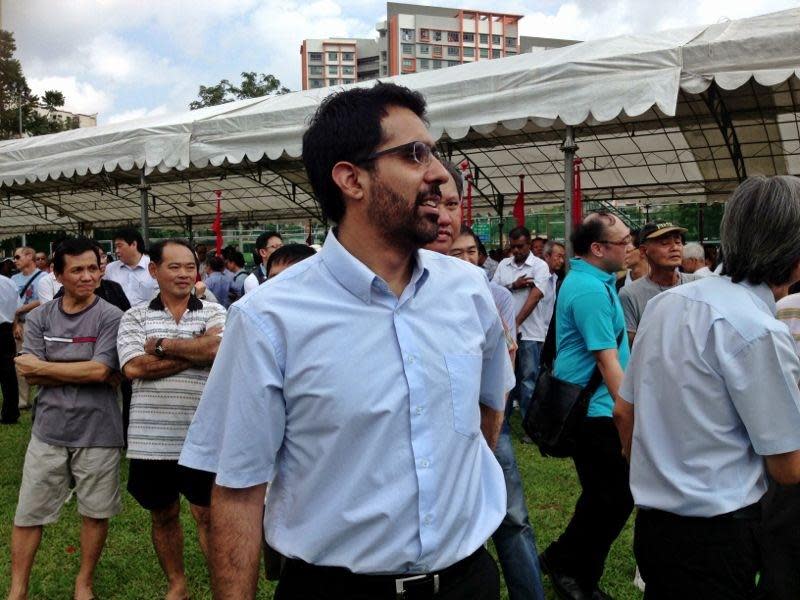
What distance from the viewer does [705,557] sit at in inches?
77.8

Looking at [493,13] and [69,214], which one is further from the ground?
[493,13]

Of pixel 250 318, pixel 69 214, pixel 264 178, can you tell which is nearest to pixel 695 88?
pixel 250 318

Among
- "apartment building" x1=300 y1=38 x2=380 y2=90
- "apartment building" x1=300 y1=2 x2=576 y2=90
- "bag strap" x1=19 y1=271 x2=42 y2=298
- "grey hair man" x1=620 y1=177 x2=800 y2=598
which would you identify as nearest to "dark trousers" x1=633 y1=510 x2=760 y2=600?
"grey hair man" x1=620 y1=177 x2=800 y2=598

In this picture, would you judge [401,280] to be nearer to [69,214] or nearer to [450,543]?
[450,543]

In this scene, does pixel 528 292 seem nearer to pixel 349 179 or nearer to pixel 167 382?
pixel 167 382

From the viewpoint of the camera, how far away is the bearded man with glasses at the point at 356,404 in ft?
4.80

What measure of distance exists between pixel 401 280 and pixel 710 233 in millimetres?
13547

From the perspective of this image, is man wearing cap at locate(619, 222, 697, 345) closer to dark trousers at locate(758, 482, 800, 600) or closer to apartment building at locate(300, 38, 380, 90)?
dark trousers at locate(758, 482, 800, 600)

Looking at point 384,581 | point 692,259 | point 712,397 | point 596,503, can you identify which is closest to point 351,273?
point 384,581

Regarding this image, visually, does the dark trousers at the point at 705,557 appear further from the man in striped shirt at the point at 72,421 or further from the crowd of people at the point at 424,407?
the man in striped shirt at the point at 72,421

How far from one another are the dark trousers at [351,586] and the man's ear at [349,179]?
2.69ft

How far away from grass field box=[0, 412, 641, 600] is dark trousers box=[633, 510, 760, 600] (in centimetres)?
176

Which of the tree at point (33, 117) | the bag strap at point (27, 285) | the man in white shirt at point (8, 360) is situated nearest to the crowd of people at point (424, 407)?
the man in white shirt at point (8, 360)

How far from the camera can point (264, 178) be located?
54.5ft
